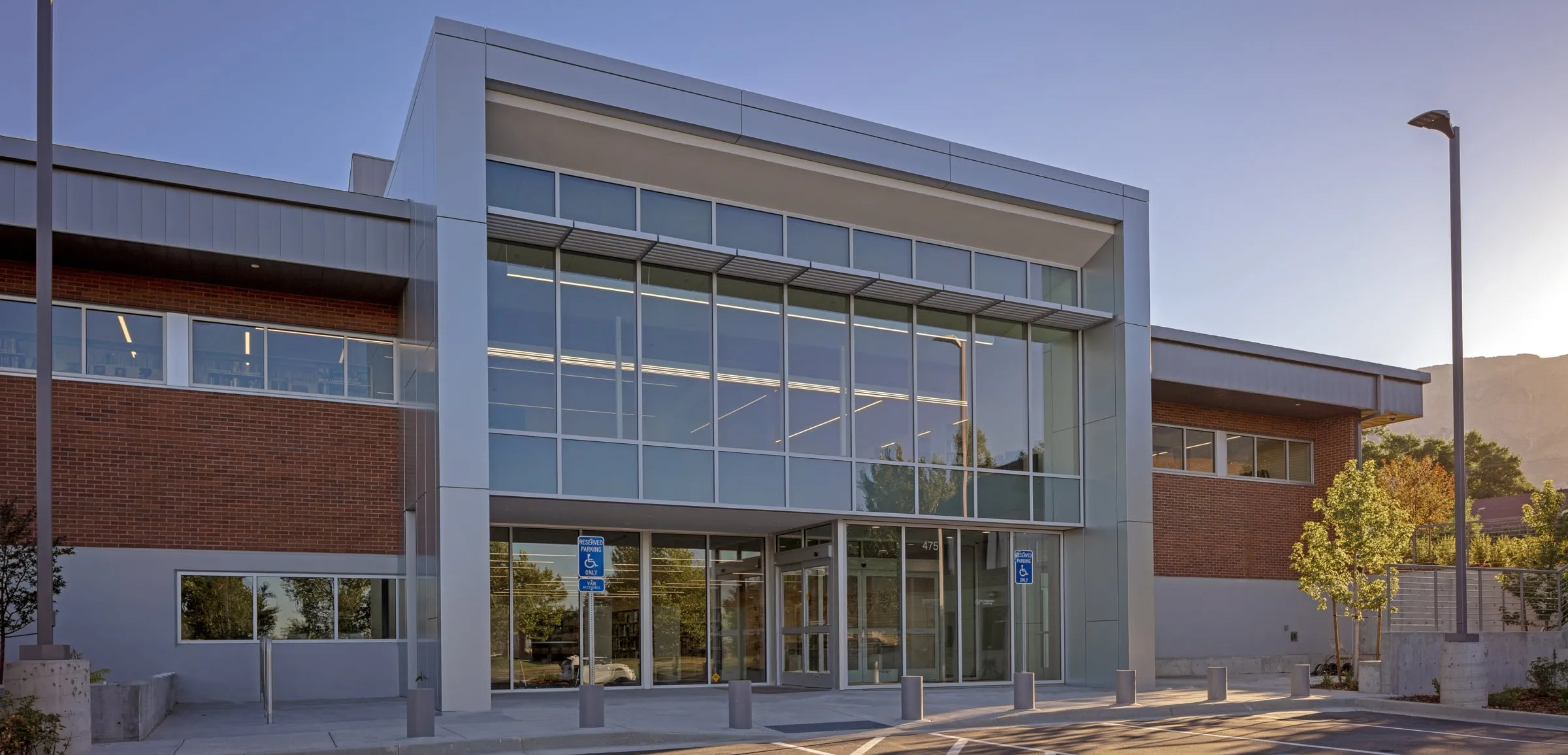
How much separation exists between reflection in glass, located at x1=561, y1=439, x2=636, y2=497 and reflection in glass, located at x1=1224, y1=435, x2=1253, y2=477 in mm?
17610

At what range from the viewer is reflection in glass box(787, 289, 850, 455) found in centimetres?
2275

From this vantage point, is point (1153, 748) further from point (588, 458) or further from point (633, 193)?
point (633, 193)

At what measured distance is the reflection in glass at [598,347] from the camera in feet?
67.5

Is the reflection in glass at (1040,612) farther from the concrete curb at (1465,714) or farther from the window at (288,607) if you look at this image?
the window at (288,607)

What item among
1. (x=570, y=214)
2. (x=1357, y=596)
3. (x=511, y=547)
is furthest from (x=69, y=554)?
(x=1357, y=596)

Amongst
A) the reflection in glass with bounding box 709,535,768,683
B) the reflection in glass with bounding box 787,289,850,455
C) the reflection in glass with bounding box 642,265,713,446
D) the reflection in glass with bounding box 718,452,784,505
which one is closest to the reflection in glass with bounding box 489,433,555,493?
the reflection in glass with bounding box 642,265,713,446

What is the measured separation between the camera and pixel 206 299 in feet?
67.4

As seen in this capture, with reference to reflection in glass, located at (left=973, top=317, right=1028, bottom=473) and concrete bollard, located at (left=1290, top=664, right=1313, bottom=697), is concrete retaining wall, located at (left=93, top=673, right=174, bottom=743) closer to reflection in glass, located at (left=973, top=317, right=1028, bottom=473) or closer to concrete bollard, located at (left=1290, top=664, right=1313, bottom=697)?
reflection in glass, located at (left=973, top=317, right=1028, bottom=473)

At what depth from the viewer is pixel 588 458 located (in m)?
20.2

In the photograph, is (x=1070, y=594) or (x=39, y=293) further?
(x=1070, y=594)

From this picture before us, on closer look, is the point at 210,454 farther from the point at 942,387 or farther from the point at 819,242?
the point at 942,387

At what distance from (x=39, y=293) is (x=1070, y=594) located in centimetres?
1952

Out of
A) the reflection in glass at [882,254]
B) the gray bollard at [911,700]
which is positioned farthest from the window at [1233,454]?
the gray bollard at [911,700]

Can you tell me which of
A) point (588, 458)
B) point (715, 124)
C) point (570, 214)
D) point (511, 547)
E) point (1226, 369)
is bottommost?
point (511, 547)
